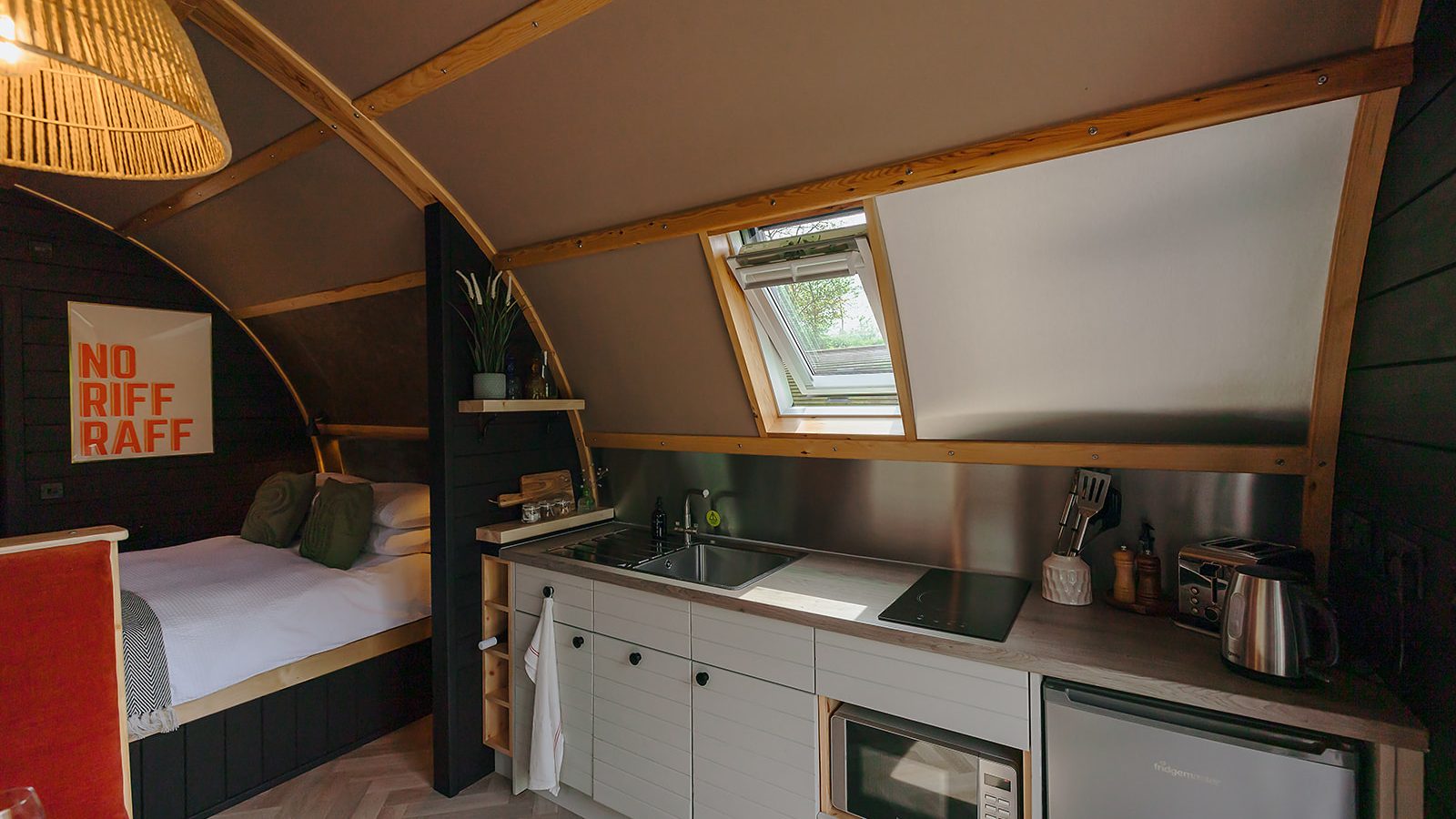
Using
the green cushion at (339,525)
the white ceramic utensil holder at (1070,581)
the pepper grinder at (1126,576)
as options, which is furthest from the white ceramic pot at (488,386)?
the pepper grinder at (1126,576)

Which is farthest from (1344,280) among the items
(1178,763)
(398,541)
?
(398,541)

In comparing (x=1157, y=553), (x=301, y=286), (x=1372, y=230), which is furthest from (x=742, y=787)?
(x=301, y=286)

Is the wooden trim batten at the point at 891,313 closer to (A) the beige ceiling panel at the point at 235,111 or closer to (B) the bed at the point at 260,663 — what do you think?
(A) the beige ceiling panel at the point at 235,111

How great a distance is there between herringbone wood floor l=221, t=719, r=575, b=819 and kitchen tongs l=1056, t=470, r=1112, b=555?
6.82 ft

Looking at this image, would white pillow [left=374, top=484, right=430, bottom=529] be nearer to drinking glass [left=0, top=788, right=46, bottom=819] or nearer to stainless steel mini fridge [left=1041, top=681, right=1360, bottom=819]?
drinking glass [left=0, top=788, right=46, bottom=819]

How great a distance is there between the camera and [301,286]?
138 inches

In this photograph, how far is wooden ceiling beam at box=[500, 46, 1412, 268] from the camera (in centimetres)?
118

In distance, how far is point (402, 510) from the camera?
3156mm

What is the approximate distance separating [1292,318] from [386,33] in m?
2.56

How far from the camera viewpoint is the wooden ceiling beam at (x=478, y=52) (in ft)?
5.20

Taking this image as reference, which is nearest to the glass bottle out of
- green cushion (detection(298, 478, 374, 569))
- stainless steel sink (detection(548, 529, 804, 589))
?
stainless steel sink (detection(548, 529, 804, 589))

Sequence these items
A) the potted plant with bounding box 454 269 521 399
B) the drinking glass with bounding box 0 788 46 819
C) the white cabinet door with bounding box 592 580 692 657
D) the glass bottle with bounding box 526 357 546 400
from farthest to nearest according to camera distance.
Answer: the glass bottle with bounding box 526 357 546 400, the potted plant with bounding box 454 269 521 399, the white cabinet door with bounding box 592 580 692 657, the drinking glass with bounding box 0 788 46 819

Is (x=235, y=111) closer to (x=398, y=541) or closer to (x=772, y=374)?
(x=398, y=541)

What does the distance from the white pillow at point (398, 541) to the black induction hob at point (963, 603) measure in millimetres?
2441
